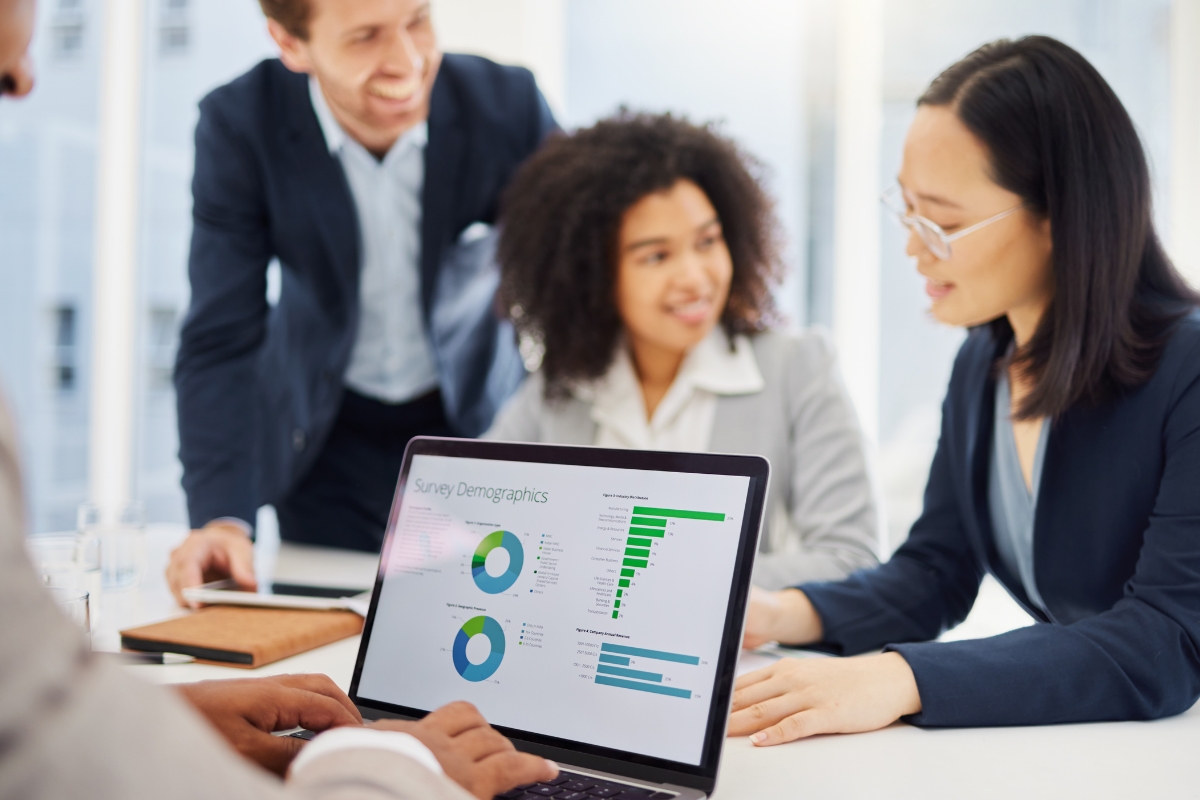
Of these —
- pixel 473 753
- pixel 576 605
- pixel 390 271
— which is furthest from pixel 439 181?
pixel 473 753

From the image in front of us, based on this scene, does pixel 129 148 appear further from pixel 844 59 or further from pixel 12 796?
pixel 12 796

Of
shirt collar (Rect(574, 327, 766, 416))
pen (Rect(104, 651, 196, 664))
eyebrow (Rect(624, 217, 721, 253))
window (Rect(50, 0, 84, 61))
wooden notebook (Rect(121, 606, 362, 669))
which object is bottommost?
pen (Rect(104, 651, 196, 664))

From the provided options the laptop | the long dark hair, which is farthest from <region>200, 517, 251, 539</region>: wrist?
the long dark hair

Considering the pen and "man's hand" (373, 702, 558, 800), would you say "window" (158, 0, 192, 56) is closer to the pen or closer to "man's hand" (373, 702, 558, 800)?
the pen

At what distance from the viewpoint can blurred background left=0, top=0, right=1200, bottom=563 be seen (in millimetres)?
3055

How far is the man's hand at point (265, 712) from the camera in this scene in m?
0.74

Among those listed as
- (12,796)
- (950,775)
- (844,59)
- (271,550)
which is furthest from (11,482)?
(844,59)

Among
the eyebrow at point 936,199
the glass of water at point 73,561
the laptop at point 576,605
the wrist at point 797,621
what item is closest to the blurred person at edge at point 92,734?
the laptop at point 576,605

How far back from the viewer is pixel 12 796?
0.35 m

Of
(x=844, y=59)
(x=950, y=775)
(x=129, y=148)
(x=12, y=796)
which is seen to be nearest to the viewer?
(x=12, y=796)

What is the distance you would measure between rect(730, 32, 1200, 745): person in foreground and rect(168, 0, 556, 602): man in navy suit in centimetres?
98

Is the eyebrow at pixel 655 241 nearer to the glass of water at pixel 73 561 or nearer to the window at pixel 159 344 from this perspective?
the glass of water at pixel 73 561

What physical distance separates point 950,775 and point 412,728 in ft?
1.39

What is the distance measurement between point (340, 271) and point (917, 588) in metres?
1.26
